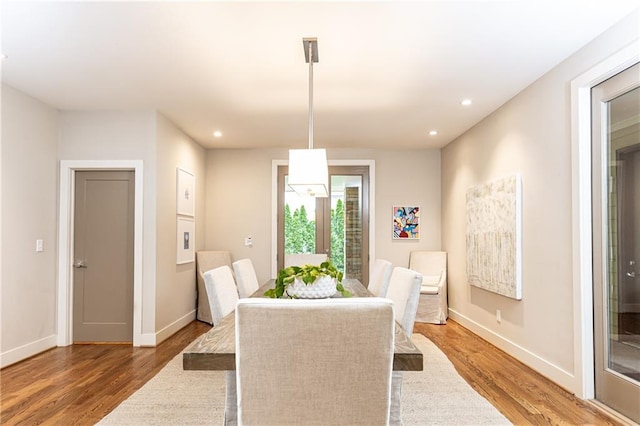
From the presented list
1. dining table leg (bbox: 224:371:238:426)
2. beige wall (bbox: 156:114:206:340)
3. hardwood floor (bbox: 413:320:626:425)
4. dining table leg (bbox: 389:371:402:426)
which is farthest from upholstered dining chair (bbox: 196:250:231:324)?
dining table leg (bbox: 389:371:402:426)

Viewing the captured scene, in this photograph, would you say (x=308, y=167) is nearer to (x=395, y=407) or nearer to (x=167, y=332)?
(x=395, y=407)

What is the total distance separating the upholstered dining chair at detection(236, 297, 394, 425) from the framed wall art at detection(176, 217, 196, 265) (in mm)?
4168

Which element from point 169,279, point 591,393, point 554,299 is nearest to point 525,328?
point 554,299

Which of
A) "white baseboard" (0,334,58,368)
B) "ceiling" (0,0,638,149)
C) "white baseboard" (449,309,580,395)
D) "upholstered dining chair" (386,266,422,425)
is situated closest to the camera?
"upholstered dining chair" (386,266,422,425)

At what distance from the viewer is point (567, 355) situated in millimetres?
3240

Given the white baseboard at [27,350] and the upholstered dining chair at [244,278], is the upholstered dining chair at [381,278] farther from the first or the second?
the white baseboard at [27,350]

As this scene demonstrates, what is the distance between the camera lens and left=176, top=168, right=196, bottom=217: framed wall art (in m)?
5.37

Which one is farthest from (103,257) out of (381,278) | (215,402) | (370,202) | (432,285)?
(432,285)

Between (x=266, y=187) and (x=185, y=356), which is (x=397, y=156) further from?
(x=185, y=356)

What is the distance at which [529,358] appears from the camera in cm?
381

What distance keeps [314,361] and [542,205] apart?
9.74 ft

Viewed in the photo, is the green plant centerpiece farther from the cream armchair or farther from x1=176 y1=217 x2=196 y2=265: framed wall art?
the cream armchair

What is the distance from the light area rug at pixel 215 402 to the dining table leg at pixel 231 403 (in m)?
0.96

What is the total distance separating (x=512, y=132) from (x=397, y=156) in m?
2.63
